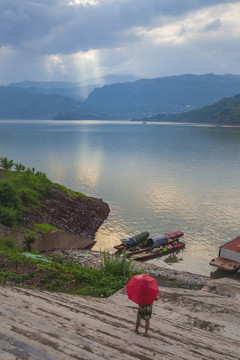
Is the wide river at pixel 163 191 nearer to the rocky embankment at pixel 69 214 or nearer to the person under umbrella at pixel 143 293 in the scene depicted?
the rocky embankment at pixel 69 214

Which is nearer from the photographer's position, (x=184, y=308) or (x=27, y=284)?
(x=184, y=308)

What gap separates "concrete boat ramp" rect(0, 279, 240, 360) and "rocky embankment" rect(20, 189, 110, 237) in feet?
64.9

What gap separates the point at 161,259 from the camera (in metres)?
31.3

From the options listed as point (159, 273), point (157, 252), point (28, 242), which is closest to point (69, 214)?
point (157, 252)

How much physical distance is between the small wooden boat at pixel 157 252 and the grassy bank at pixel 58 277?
15.5m

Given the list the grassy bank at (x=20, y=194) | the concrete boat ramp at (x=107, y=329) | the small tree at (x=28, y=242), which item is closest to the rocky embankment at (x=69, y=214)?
the grassy bank at (x=20, y=194)

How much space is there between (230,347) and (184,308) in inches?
122

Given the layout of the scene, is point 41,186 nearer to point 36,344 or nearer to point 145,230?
point 145,230

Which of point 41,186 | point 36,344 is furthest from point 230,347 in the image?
point 41,186

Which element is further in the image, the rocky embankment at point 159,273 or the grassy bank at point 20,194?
the grassy bank at point 20,194

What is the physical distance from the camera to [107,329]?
8062mm

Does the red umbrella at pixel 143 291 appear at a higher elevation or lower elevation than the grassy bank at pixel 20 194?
higher

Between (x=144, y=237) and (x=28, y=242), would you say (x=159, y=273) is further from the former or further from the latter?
(x=28, y=242)

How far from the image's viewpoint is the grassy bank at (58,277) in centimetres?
1236
